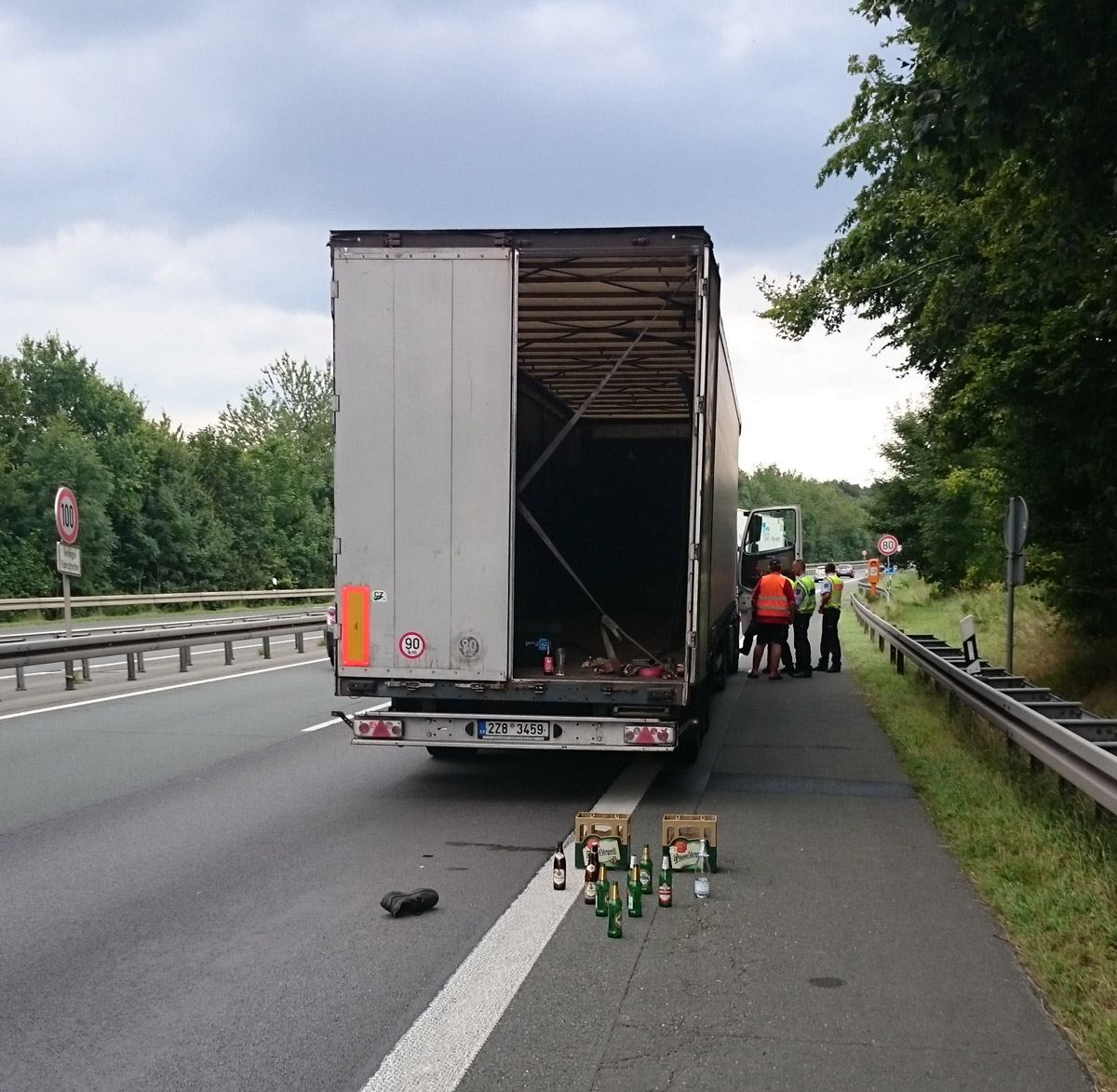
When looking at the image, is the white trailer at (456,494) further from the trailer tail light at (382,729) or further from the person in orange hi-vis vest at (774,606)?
the person in orange hi-vis vest at (774,606)

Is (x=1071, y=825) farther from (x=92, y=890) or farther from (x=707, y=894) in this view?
(x=92, y=890)

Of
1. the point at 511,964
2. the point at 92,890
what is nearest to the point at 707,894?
the point at 511,964

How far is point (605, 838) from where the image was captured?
22.2ft

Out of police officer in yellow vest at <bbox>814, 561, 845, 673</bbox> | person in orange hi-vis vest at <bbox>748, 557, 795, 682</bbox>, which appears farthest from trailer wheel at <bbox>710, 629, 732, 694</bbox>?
police officer in yellow vest at <bbox>814, 561, 845, 673</bbox>

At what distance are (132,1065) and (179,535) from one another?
55160 mm

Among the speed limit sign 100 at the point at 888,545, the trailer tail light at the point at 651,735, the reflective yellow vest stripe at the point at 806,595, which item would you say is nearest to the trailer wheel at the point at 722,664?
the reflective yellow vest stripe at the point at 806,595

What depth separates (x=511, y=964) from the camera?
5129 millimetres

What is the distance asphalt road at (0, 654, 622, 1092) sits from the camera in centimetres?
431

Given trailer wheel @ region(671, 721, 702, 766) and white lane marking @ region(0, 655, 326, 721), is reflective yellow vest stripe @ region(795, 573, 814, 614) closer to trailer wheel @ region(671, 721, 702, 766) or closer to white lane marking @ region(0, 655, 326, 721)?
white lane marking @ region(0, 655, 326, 721)

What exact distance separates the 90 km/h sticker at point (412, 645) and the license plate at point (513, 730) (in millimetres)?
644

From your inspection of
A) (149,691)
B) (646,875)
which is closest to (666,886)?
(646,875)

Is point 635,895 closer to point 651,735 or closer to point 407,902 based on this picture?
point 407,902

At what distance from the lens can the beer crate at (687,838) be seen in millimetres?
6668

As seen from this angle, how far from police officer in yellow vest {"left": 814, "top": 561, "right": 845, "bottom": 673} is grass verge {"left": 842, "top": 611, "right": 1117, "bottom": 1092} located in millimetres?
7937
